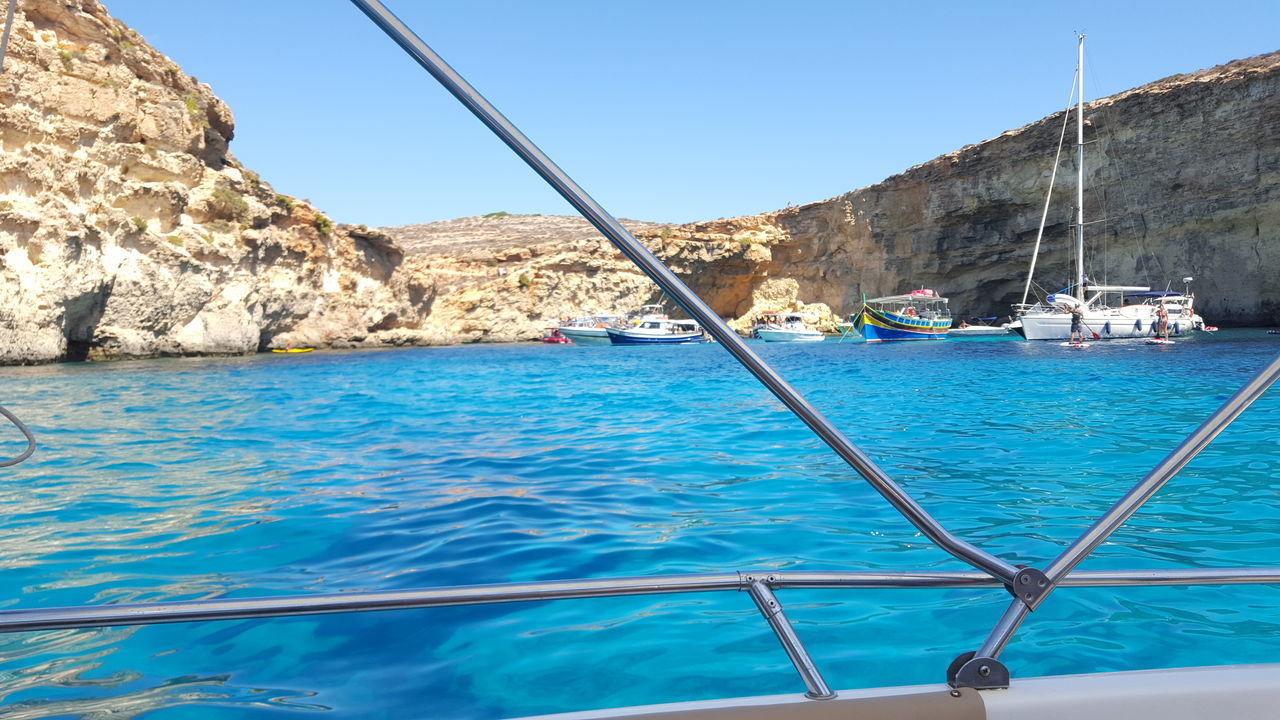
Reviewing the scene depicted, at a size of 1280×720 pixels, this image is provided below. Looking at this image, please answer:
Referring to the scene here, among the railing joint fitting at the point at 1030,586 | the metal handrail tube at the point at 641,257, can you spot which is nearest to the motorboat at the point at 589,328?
the metal handrail tube at the point at 641,257

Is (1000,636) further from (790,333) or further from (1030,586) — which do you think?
(790,333)

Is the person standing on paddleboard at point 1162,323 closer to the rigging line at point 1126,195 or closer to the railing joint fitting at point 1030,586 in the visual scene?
the rigging line at point 1126,195

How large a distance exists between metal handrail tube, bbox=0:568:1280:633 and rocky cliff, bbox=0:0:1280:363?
80.4 feet

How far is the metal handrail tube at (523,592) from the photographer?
1070 mm

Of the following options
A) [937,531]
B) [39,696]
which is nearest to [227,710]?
[39,696]

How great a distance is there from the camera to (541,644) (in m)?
2.75

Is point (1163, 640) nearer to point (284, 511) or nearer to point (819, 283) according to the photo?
point (284, 511)

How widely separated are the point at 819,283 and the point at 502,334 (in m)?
18.9

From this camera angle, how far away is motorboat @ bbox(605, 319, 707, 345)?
37.1 meters

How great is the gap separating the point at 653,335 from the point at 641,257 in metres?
36.0

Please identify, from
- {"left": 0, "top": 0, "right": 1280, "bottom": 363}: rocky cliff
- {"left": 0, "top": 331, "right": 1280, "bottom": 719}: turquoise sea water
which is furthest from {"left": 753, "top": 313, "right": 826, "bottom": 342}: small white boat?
{"left": 0, "top": 331, "right": 1280, "bottom": 719}: turquoise sea water

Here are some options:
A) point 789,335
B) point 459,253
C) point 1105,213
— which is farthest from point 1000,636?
point 459,253

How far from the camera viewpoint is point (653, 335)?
122ft

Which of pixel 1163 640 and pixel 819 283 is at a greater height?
pixel 819 283
